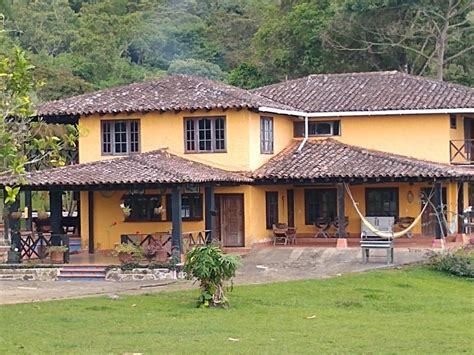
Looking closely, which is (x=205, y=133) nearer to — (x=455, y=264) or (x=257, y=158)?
(x=257, y=158)

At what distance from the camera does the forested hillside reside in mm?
52719

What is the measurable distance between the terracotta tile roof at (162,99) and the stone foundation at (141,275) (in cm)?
634

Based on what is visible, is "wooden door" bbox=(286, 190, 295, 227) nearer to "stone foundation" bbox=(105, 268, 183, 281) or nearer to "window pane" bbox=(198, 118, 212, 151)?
"window pane" bbox=(198, 118, 212, 151)

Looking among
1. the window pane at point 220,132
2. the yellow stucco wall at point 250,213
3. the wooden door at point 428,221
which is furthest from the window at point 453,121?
the window pane at point 220,132

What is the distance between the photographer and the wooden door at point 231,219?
112 feet

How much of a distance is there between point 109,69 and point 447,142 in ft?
130

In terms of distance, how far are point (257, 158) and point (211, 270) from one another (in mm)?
12903

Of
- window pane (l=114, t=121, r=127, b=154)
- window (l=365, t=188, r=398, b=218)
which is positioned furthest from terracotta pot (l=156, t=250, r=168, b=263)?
window (l=365, t=188, r=398, b=218)

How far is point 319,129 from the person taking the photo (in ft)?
123

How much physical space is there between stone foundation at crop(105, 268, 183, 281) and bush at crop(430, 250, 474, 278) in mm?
7087

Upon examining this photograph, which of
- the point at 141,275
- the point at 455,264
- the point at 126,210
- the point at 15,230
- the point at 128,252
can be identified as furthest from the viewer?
the point at 126,210

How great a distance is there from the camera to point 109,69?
7206cm

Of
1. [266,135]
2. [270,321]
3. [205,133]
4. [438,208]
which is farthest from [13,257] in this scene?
[438,208]

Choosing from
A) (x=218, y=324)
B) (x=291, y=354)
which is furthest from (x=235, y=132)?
(x=291, y=354)
